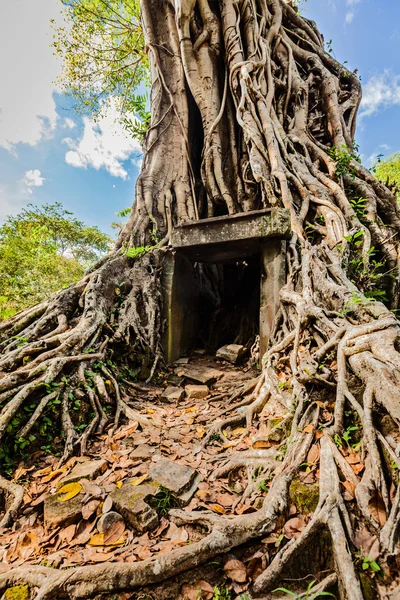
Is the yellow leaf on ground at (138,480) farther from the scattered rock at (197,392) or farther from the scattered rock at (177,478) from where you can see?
the scattered rock at (197,392)

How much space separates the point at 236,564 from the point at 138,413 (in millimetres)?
1849

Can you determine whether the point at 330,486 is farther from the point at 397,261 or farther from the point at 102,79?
the point at 102,79

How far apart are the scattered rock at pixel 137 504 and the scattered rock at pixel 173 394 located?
1632mm

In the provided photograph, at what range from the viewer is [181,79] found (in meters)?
5.65

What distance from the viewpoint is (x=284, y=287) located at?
3.70 meters

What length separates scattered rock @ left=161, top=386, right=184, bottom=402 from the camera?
357cm

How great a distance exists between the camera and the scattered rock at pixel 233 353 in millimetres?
4668

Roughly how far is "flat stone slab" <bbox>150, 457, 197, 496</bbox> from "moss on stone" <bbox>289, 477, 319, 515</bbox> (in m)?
0.70

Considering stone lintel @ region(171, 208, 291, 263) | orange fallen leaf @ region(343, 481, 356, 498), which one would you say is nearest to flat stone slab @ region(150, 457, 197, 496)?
orange fallen leaf @ region(343, 481, 356, 498)

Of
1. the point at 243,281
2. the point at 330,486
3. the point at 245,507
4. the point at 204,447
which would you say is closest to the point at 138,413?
the point at 204,447

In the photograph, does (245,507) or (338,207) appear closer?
(245,507)

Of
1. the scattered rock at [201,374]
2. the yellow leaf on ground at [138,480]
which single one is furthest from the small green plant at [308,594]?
the scattered rock at [201,374]

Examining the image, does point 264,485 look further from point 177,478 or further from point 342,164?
point 342,164

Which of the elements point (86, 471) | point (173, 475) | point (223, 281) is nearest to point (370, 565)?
point (173, 475)
